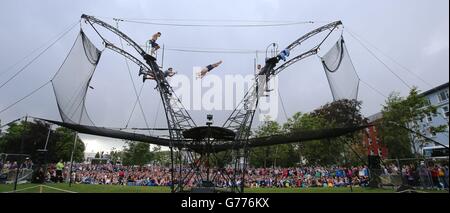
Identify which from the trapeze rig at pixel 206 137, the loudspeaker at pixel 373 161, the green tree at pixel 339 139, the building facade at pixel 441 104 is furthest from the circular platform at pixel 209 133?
the loudspeaker at pixel 373 161

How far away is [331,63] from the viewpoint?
12789 mm

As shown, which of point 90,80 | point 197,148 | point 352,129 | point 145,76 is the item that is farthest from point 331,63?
point 90,80

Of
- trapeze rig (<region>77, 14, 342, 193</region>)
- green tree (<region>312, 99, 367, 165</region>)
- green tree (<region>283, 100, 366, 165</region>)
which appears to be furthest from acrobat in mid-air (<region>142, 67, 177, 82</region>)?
green tree (<region>283, 100, 366, 165</region>)

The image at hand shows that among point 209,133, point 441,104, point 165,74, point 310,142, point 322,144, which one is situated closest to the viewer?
point 441,104

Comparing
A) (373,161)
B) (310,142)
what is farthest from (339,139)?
(310,142)

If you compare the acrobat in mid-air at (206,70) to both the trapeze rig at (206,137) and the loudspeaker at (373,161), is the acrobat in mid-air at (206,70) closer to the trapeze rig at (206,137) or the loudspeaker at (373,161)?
the trapeze rig at (206,137)

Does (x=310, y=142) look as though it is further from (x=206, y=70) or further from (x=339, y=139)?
(x=206, y=70)

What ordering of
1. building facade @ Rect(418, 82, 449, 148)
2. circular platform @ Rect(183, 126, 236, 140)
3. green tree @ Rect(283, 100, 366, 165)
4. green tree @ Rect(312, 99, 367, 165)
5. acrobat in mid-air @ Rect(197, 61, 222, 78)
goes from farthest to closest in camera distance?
1. green tree @ Rect(283, 100, 366, 165)
2. green tree @ Rect(312, 99, 367, 165)
3. acrobat in mid-air @ Rect(197, 61, 222, 78)
4. circular platform @ Rect(183, 126, 236, 140)
5. building facade @ Rect(418, 82, 449, 148)

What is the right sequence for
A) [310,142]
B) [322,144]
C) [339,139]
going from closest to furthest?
[339,139] < [322,144] < [310,142]

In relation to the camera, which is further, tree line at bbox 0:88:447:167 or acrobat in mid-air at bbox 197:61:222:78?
tree line at bbox 0:88:447:167

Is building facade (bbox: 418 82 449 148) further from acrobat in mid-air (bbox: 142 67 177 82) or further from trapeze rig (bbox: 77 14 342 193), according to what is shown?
acrobat in mid-air (bbox: 142 67 177 82)

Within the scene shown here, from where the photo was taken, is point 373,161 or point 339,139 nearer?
point 373,161

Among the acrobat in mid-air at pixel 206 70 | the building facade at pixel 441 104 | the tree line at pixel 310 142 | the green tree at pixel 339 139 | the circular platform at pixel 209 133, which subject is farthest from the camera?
the tree line at pixel 310 142
